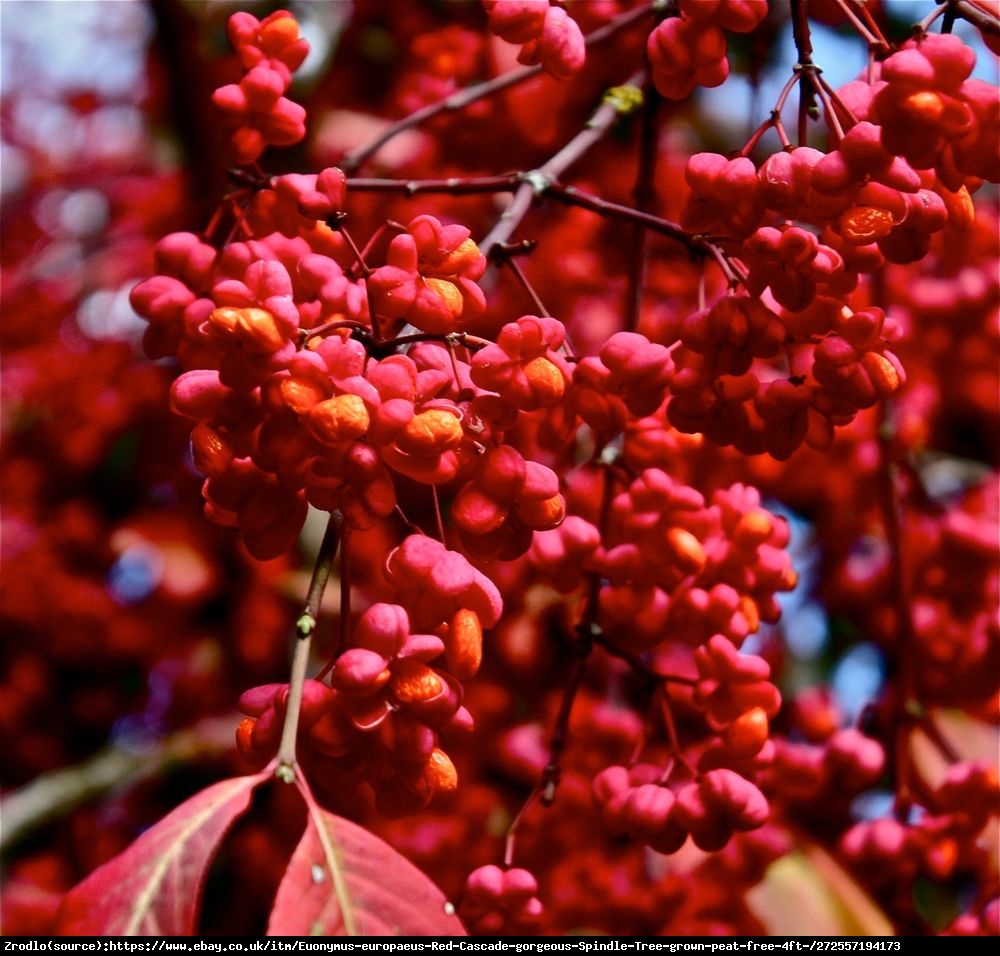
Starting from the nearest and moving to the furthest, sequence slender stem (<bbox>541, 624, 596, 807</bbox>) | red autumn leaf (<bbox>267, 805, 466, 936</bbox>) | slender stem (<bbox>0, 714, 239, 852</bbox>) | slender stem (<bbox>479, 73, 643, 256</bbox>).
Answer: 1. red autumn leaf (<bbox>267, 805, 466, 936</bbox>)
2. slender stem (<bbox>479, 73, 643, 256</bbox>)
3. slender stem (<bbox>541, 624, 596, 807</bbox>)
4. slender stem (<bbox>0, 714, 239, 852</bbox>)

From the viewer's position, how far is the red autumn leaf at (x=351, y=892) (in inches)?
20.9

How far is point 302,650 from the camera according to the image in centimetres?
56

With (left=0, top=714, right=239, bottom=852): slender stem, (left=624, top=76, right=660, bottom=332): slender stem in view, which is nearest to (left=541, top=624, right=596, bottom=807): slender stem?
(left=624, top=76, right=660, bottom=332): slender stem

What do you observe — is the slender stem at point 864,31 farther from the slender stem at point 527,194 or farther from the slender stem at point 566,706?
the slender stem at point 566,706

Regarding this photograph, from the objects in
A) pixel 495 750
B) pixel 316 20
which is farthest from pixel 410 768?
pixel 316 20

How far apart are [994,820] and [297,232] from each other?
2.79 feet

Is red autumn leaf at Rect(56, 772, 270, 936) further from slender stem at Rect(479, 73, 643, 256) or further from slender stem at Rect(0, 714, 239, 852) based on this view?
slender stem at Rect(0, 714, 239, 852)

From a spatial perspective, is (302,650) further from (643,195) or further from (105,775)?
(105,775)

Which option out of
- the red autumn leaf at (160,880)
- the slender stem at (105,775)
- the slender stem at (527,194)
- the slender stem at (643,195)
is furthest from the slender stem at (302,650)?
the slender stem at (105,775)

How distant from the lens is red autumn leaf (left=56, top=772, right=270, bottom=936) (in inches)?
20.9

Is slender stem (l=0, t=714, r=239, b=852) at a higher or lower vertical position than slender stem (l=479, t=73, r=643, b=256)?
lower

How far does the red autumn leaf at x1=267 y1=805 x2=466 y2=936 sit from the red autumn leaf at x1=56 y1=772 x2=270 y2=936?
4 centimetres

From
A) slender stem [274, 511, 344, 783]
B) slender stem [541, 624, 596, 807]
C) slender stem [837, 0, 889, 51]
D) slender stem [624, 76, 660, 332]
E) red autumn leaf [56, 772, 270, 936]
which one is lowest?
slender stem [541, 624, 596, 807]

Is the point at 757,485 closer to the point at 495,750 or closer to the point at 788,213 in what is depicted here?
the point at 495,750
